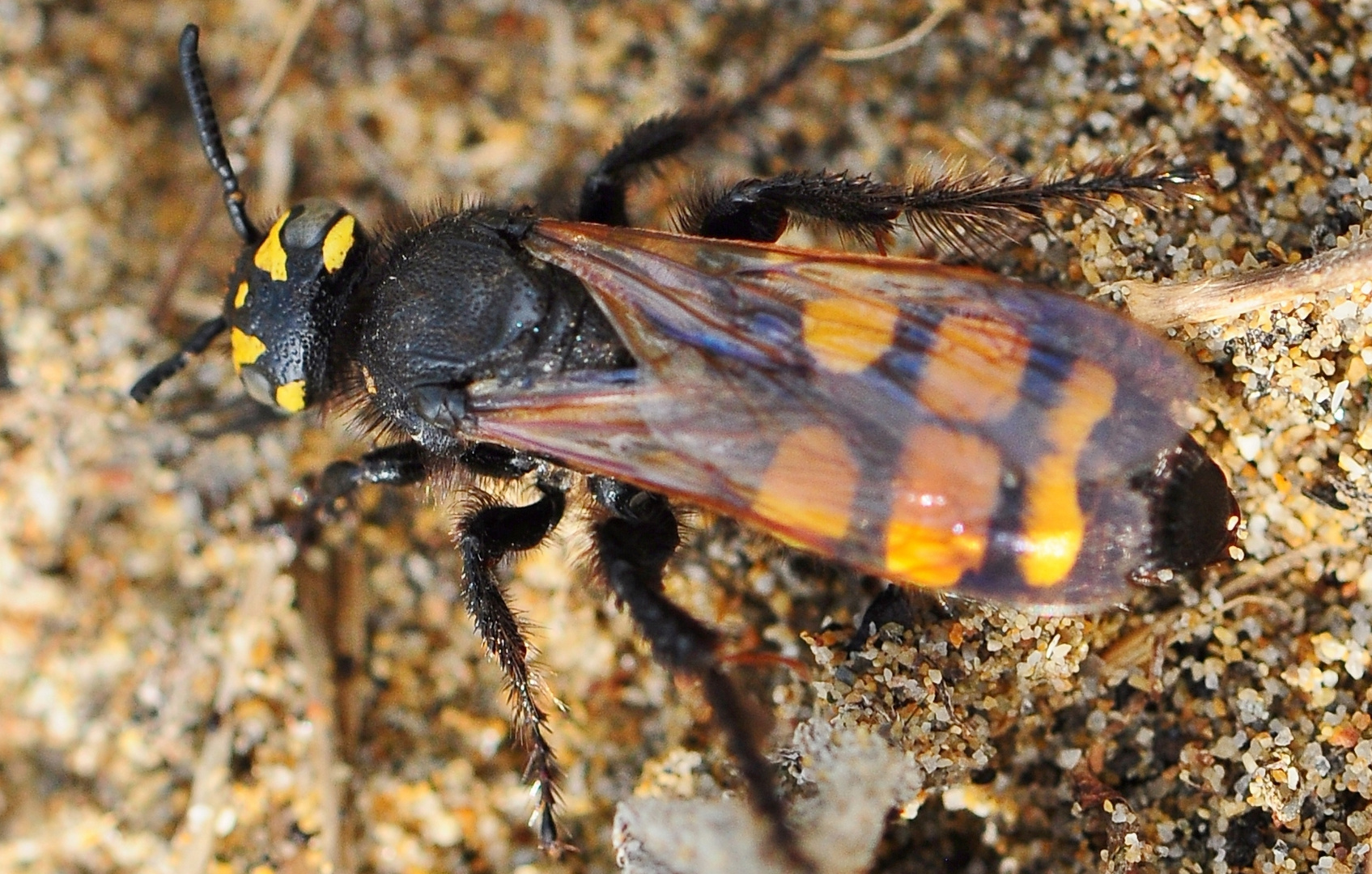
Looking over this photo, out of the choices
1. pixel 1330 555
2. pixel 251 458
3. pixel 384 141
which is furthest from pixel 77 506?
pixel 1330 555

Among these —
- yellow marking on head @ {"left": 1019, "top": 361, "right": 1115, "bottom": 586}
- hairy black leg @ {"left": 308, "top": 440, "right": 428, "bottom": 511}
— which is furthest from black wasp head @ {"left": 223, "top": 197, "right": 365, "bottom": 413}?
yellow marking on head @ {"left": 1019, "top": 361, "right": 1115, "bottom": 586}

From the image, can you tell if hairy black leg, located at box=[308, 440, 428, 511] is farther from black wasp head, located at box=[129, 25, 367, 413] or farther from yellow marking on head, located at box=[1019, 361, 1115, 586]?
yellow marking on head, located at box=[1019, 361, 1115, 586]

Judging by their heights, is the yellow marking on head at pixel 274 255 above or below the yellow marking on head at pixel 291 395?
above

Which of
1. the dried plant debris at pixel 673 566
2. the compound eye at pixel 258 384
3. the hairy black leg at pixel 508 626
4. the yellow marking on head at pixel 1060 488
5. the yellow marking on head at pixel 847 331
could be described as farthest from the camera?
the compound eye at pixel 258 384

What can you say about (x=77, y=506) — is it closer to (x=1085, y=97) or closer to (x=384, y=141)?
(x=384, y=141)

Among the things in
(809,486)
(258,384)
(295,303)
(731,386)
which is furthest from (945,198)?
(258,384)

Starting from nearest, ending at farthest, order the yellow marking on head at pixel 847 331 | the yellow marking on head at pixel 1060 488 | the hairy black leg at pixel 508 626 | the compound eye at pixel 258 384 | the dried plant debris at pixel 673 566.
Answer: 1. the yellow marking on head at pixel 1060 488
2. the yellow marking on head at pixel 847 331
3. the dried plant debris at pixel 673 566
4. the hairy black leg at pixel 508 626
5. the compound eye at pixel 258 384

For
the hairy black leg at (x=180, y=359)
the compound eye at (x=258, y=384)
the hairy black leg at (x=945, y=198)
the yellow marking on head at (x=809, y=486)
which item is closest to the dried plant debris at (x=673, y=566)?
the hairy black leg at (x=945, y=198)

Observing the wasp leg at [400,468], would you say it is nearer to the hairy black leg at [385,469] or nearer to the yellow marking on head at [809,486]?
the hairy black leg at [385,469]
